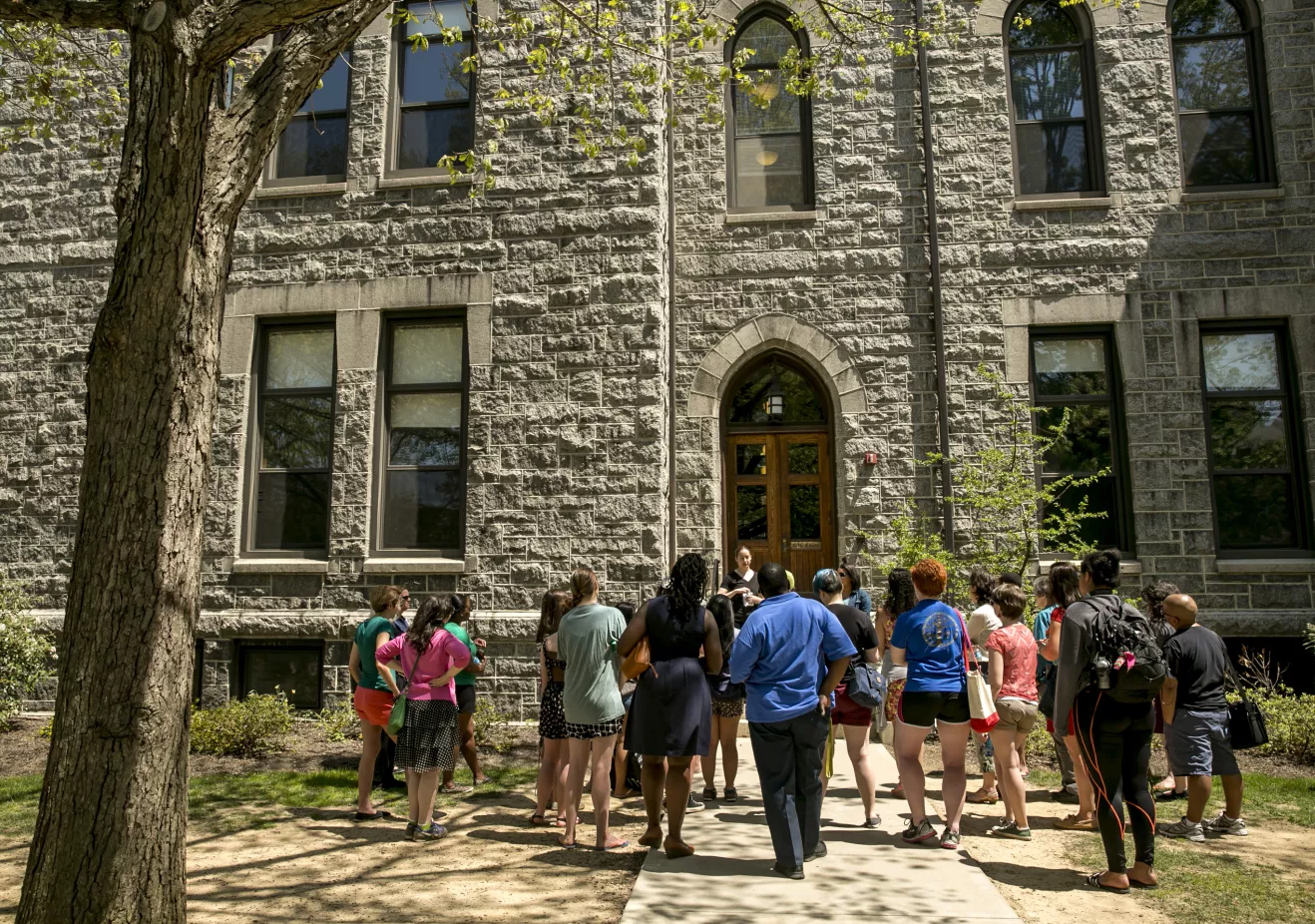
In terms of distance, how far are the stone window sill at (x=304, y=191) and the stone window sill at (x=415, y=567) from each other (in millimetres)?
4648

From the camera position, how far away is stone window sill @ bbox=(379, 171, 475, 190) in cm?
1144

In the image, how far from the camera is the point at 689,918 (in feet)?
15.9

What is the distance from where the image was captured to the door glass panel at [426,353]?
1152 centimetres

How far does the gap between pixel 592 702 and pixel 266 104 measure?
13.1 ft

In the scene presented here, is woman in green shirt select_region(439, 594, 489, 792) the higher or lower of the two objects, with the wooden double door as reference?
lower

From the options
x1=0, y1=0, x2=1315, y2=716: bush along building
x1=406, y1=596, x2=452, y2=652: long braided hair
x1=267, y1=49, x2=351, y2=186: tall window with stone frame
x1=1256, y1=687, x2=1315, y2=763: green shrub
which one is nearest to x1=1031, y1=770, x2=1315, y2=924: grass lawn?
x1=1256, y1=687, x2=1315, y2=763: green shrub

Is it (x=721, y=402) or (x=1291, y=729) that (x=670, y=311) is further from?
(x=1291, y=729)

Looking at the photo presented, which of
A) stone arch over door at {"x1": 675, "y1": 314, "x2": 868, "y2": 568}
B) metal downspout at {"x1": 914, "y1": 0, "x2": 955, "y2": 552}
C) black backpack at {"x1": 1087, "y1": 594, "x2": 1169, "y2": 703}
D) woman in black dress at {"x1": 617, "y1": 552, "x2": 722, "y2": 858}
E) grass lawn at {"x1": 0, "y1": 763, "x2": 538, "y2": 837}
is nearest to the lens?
black backpack at {"x1": 1087, "y1": 594, "x2": 1169, "y2": 703}

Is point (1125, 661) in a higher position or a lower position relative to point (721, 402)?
lower

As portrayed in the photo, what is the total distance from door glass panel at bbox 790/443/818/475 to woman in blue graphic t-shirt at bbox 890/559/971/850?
5.52 meters

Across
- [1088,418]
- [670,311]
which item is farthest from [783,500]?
[1088,418]

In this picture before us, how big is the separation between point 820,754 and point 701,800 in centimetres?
194

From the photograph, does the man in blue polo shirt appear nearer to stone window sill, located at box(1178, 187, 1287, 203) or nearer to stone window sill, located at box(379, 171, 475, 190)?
stone window sill, located at box(379, 171, 475, 190)

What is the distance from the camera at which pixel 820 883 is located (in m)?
5.43
